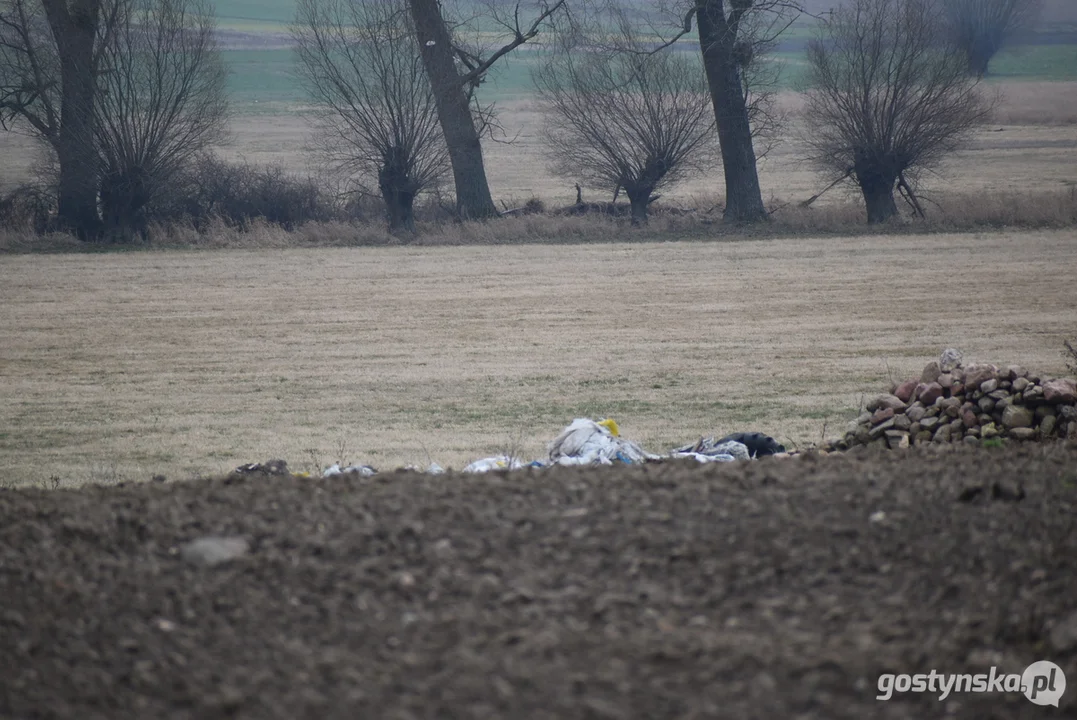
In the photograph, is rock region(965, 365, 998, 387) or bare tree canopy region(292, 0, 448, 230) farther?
bare tree canopy region(292, 0, 448, 230)

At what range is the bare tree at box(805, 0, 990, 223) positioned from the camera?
97.8ft

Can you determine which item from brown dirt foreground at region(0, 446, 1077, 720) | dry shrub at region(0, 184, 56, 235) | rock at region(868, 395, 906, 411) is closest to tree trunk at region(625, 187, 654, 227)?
dry shrub at region(0, 184, 56, 235)

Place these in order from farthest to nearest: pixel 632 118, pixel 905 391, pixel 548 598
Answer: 1. pixel 632 118
2. pixel 905 391
3. pixel 548 598

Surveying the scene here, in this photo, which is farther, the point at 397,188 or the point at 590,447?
the point at 397,188

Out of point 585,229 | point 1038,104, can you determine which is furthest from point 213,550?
point 1038,104

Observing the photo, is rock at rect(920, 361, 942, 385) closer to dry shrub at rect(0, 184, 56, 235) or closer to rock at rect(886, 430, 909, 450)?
rock at rect(886, 430, 909, 450)

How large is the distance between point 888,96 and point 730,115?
4.40m

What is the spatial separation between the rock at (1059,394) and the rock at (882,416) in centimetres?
Answer: 125

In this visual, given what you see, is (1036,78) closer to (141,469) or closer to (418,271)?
(418,271)

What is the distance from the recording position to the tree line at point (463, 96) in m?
30.0

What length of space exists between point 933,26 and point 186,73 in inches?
847

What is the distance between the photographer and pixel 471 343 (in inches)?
637

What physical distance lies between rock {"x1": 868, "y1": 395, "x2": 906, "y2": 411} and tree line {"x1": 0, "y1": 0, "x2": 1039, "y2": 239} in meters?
21.3

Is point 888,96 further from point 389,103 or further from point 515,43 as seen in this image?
point 389,103
